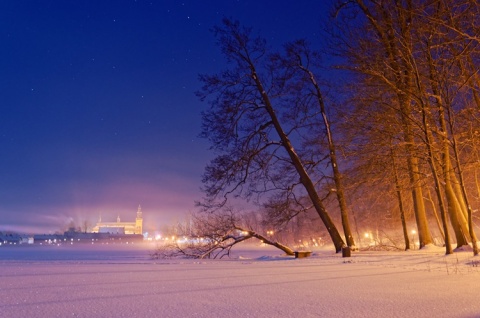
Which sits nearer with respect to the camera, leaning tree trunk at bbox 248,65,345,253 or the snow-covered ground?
the snow-covered ground

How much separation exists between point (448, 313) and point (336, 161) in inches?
576

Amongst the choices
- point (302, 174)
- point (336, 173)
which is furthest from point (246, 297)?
point (336, 173)

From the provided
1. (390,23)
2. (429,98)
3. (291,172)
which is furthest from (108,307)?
(291,172)

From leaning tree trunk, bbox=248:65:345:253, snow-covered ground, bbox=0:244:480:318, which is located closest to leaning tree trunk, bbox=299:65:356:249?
leaning tree trunk, bbox=248:65:345:253

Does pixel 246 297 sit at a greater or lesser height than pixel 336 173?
lesser

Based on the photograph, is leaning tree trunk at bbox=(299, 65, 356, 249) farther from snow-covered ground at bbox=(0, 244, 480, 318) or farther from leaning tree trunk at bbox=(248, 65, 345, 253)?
snow-covered ground at bbox=(0, 244, 480, 318)

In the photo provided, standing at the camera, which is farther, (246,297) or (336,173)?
(336,173)

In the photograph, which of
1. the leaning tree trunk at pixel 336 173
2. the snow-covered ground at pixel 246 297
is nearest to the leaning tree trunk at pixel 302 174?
the leaning tree trunk at pixel 336 173

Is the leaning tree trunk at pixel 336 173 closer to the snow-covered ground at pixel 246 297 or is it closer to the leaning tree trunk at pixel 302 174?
the leaning tree trunk at pixel 302 174

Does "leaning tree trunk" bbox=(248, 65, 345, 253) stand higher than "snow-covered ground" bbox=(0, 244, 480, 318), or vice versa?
"leaning tree trunk" bbox=(248, 65, 345, 253)

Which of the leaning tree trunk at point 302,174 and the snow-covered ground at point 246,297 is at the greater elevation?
the leaning tree trunk at point 302,174

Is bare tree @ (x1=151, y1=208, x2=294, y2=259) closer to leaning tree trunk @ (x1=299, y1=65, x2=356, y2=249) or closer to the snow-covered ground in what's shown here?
leaning tree trunk @ (x1=299, y1=65, x2=356, y2=249)

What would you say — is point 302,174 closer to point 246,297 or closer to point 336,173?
point 336,173

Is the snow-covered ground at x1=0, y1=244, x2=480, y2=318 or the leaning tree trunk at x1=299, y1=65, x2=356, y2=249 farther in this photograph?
the leaning tree trunk at x1=299, y1=65, x2=356, y2=249
